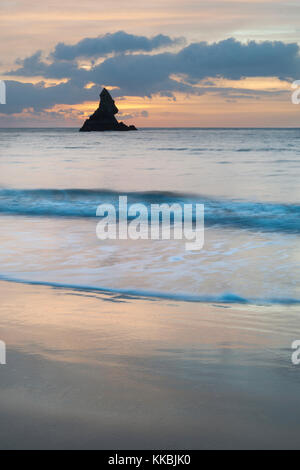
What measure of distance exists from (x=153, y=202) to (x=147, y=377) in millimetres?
12306

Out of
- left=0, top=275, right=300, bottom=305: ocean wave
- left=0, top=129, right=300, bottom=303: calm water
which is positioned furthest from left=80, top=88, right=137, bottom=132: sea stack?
left=0, top=275, right=300, bottom=305: ocean wave

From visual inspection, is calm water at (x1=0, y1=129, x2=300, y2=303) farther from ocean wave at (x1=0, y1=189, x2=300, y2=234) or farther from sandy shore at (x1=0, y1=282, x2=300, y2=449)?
sandy shore at (x1=0, y1=282, x2=300, y2=449)

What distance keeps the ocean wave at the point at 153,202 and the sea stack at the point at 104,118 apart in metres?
102

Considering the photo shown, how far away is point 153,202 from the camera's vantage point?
594 inches

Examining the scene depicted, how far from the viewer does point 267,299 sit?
477 cm

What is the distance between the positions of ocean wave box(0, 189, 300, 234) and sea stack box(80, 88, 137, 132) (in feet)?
334

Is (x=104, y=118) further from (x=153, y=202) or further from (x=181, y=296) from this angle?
(x=181, y=296)

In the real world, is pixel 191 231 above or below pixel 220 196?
below

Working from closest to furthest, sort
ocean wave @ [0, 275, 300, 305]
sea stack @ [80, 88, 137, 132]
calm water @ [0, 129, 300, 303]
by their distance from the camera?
ocean wave @ [0, 275, 300, 305], calm water @ [0, 129, 300, 303], sea stack @ [80, 88, 137, 132]

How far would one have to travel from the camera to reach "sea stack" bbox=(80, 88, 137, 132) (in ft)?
376

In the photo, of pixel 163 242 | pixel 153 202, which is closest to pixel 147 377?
pixel 163 242

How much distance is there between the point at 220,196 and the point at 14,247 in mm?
8726

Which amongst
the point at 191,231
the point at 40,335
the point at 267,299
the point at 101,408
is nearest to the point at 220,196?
the point at 191,231
